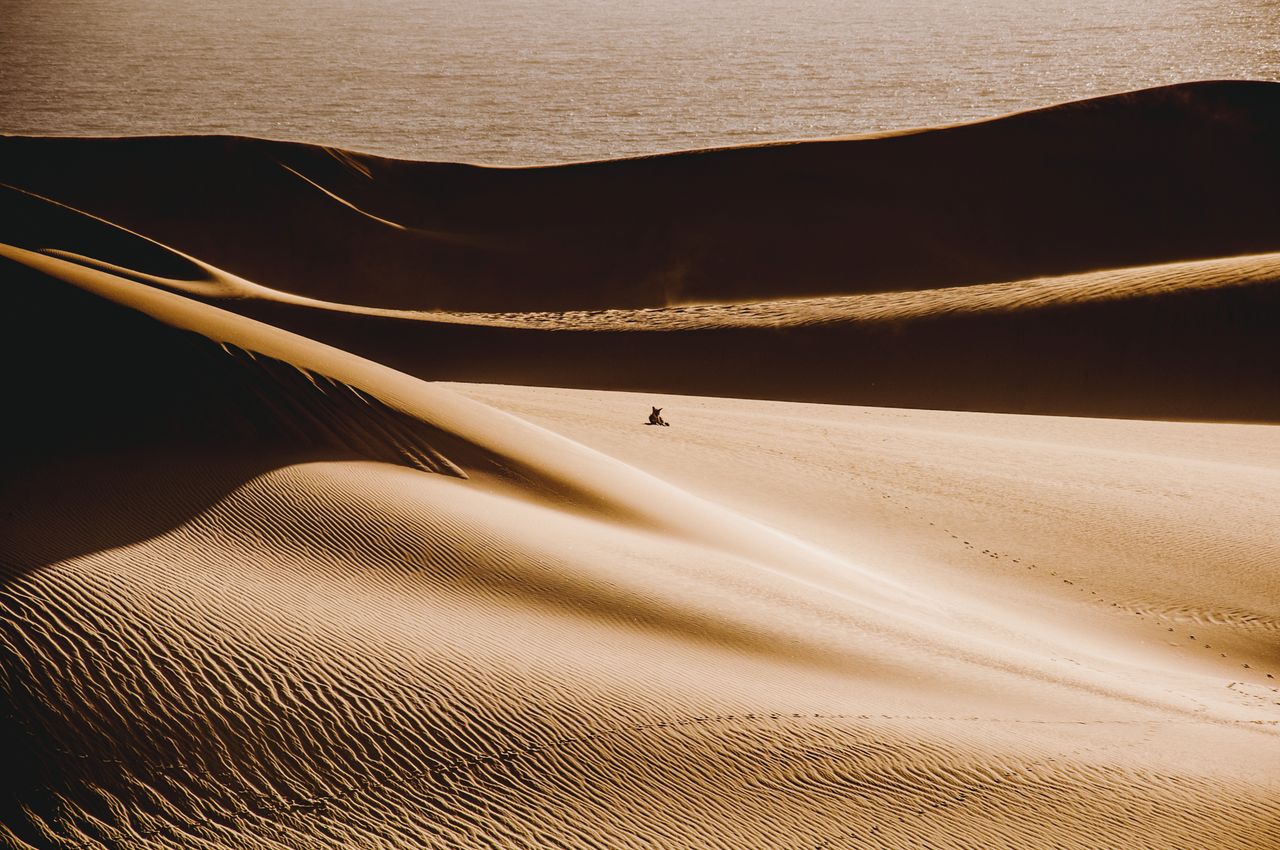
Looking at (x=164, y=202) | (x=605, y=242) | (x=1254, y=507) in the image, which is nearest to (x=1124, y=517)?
(x=1254, y=507)

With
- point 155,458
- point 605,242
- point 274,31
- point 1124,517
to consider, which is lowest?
point 155,458

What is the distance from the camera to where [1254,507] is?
41.7 feet

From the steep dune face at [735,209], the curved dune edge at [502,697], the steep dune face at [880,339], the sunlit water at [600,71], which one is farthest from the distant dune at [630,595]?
the sunlit water at [600,71]

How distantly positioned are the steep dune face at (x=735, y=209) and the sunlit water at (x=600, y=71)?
92.2 feet

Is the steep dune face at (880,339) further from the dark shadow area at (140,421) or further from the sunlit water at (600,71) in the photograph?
the sunlit water at (600,71)

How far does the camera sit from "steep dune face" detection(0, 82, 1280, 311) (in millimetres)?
28812

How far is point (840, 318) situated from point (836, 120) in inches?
2110

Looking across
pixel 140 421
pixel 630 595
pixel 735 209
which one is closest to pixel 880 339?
pixel 735 209

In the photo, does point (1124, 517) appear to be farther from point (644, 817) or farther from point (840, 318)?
point (840, 318)

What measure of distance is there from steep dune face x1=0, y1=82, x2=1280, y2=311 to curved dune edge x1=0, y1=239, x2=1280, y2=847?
829 inches

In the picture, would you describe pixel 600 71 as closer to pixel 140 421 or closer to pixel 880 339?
pixel 880 339

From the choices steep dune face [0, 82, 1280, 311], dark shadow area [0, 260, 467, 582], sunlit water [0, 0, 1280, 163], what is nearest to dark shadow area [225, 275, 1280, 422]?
steep dune face [0, 82, 1280, 311]

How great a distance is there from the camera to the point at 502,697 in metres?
5.49

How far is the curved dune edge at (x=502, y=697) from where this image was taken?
4.80m
